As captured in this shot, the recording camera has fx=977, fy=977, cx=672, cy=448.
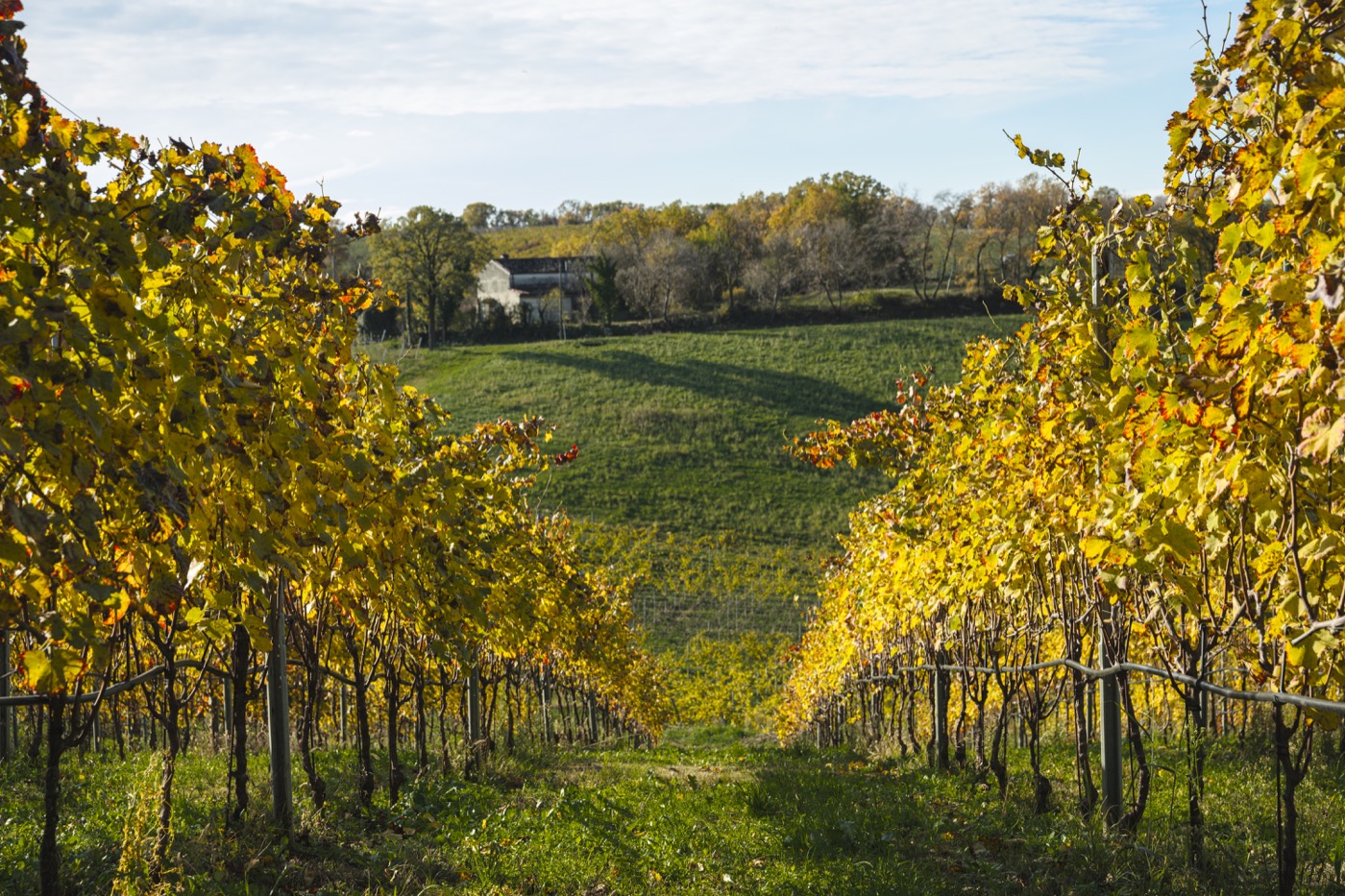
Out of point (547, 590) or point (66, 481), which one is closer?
point (66, 481)

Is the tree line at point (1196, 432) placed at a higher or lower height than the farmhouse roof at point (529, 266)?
lower

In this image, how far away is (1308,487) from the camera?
→ 2.92m

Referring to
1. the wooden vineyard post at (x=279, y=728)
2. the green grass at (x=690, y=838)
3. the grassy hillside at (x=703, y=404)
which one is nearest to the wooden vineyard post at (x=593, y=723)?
the green grass at (x=690, y=838)

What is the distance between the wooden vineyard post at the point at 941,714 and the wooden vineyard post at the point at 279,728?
483cm

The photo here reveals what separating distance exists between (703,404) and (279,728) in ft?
115

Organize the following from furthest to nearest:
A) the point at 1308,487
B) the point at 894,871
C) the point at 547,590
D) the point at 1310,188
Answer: the point at 547,590
the point at 894,871
the point at 1308,487
the point at 1310,188

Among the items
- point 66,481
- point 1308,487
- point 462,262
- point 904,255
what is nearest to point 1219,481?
point 1308,487

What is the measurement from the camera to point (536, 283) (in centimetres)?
7012

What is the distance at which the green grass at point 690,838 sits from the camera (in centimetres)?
399

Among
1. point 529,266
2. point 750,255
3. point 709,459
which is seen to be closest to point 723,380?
point 709,459

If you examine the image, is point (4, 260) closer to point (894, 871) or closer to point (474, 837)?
point (474, 837)

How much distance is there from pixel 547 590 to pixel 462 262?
144 feet

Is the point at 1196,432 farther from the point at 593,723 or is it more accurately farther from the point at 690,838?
the point at 593,723

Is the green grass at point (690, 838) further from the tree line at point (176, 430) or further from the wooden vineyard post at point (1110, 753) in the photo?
the tree line at point (176, 430)
